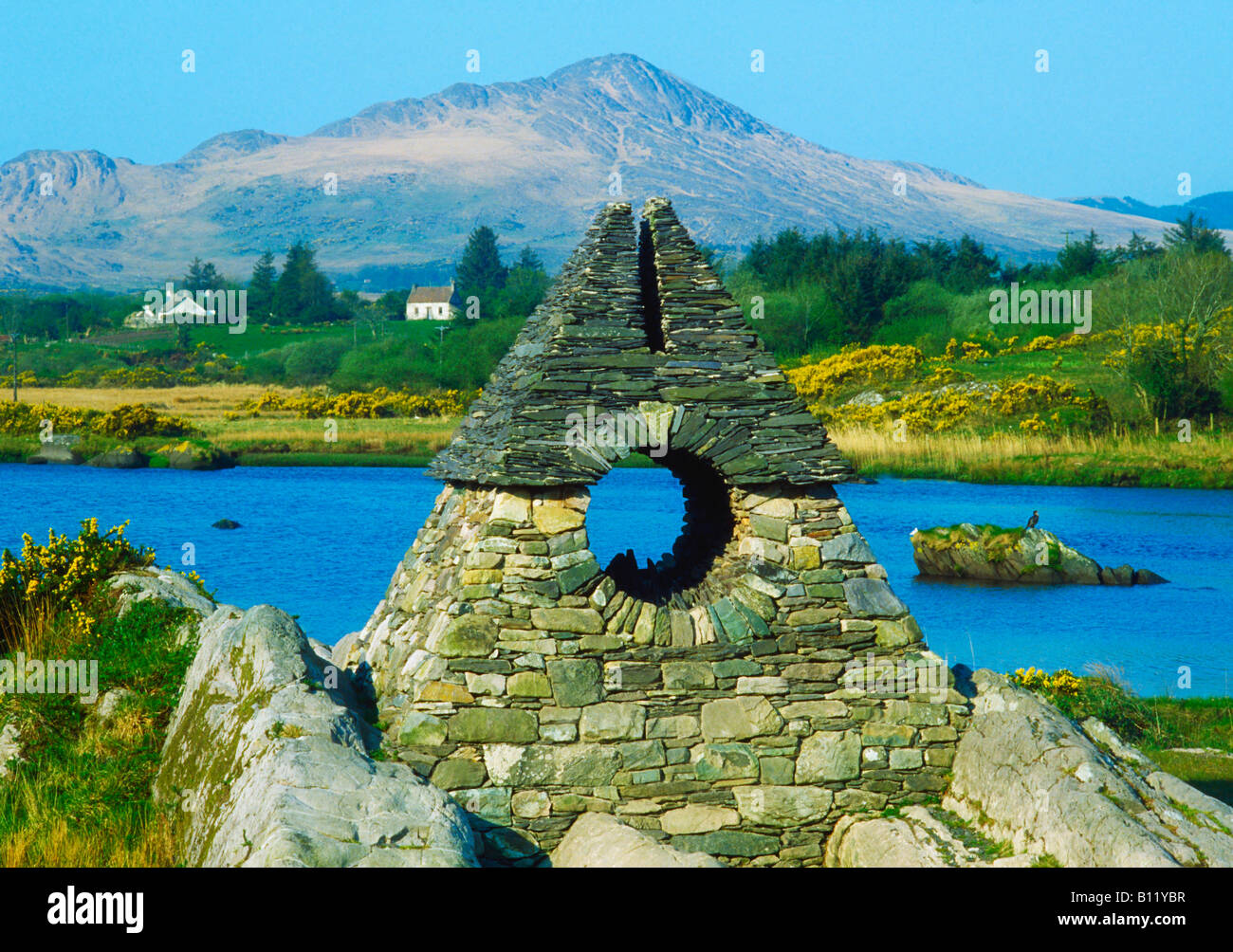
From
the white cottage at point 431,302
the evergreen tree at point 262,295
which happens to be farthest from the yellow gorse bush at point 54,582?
the white cottage at point 431,302

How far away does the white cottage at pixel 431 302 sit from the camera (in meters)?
123

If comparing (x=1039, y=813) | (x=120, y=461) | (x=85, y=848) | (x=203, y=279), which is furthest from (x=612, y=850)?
(x=203, y=279)

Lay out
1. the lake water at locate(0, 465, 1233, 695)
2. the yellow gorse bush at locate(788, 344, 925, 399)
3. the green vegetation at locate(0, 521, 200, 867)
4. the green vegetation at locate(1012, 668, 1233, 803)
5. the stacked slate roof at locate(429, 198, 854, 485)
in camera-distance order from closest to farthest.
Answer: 1. the green vegetation at locate(0, 521, 200, 867)
2. the stacked slate roof at locate(429, 198, 854, 485)
3. the green vegetation at locate(1012, 668, 1233, 803)
4. the lake water at locate(0, 465, 1233, 695)
5. the yellow gorse bush at locate(788, 344, 925, 399)

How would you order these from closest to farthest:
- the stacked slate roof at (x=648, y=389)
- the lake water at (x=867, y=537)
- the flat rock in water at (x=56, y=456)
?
the stacked slate roof at (x=648, y=389)
the lake water at (x=867, y=537)
the flat rock in water at (x=56, y=456)

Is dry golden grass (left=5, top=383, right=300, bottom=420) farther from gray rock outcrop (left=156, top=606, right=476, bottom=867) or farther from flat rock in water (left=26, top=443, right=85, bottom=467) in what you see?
gray rock outcrop (left=156, top=606, right=476, bottom=867)

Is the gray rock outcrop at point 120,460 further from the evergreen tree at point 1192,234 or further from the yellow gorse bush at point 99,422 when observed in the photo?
the evergreen tree at point 1192,234

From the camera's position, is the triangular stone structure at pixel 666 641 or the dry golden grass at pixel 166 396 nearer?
the triangular stone structure at pixel 666 641

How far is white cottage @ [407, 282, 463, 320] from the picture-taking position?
123 metres

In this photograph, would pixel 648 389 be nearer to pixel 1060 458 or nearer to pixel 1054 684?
pixel 1054 684

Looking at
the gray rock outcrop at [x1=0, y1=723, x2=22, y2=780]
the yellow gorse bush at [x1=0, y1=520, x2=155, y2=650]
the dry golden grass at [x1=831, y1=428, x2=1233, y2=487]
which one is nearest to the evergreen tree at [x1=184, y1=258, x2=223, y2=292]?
the dry golden grass at [x1=831, y1=428, x2=1233, y2=487]

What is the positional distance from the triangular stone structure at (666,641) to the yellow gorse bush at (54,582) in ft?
14.2

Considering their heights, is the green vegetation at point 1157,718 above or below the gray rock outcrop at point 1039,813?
below

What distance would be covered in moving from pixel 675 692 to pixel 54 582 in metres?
7.05

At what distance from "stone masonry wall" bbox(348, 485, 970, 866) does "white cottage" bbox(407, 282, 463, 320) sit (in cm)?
11553
